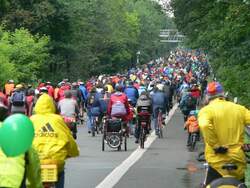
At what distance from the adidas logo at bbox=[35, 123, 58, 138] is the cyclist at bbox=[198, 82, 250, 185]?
1641 millimetres

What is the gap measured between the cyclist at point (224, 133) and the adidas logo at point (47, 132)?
5.38ft

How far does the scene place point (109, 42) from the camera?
81000 mm

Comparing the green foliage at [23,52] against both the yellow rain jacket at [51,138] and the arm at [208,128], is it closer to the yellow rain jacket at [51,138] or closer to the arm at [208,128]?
the yellow rain jacket at [51,138]

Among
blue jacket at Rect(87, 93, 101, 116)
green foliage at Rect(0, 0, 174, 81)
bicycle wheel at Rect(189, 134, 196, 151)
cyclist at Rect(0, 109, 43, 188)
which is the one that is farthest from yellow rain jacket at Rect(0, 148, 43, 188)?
green foliage at Rect(0, 0, 174, 81)

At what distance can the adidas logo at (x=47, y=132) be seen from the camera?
1016 centimetres

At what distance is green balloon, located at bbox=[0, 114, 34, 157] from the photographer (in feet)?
20.3

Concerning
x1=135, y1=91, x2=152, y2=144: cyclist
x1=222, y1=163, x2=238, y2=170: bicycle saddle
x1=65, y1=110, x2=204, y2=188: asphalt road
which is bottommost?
x1=65, y1=110, x2=204, y2=188: asphalt road

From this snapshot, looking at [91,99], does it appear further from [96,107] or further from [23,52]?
[23,52]

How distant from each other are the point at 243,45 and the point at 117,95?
199 inches

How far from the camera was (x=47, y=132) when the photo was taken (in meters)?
10.2

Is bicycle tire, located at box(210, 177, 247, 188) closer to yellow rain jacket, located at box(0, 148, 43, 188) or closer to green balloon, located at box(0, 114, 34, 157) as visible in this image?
yellow rain jacket, located at box(0, 148, 43, 188)

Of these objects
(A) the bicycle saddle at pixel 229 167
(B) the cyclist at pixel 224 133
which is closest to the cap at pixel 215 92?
(B) the cyclist at pixel 224 133

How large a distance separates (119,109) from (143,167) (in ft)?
13.4

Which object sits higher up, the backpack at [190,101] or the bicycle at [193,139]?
the backpack at [190,101]
